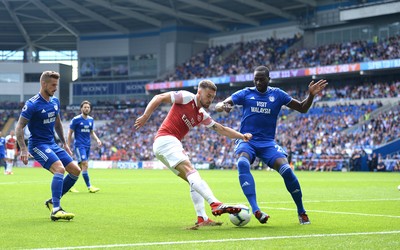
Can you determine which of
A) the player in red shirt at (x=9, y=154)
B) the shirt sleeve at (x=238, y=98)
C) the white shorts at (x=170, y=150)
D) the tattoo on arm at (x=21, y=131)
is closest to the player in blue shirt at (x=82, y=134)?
the tattoo on arm at (x=21, y=131)

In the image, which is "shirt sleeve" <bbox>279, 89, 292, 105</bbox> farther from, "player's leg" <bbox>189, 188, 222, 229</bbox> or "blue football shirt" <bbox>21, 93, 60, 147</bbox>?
"blue football shirt" <bbox>21, 93, 60, 147</bbox>

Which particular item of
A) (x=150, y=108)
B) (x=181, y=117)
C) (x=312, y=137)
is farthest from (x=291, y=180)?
(x=312, y=137)

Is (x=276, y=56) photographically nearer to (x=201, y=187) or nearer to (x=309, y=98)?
(x=309, y=98)

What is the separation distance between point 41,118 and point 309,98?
480 centimetres

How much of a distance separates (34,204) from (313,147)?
37.8 meters

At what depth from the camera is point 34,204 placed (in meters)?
16.6

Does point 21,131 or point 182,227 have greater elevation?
point 21,131

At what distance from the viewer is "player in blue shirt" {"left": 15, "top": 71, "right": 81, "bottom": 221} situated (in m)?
12.6

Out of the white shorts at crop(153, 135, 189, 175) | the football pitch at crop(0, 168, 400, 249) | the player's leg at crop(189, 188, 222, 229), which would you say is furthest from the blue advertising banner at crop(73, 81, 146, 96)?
the player's leg at crop(189, 188, 222, 229)

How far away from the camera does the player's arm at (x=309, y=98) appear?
38.9 ft

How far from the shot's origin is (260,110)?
12.2 m

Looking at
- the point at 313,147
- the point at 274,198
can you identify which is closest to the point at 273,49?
the point at 313,147

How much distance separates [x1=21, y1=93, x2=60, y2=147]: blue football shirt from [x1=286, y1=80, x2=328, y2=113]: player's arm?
4.28m

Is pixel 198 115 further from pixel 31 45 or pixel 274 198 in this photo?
pixel 31 45
